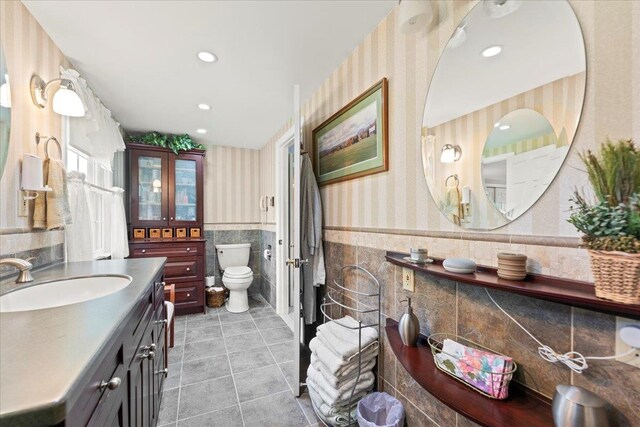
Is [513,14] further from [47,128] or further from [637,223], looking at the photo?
[47,128]

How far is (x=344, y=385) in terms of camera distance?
147 centimetres

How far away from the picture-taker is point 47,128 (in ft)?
5.49

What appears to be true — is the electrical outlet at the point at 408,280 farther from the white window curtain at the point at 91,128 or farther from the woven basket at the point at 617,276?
the white window curtain at the point at 91,128

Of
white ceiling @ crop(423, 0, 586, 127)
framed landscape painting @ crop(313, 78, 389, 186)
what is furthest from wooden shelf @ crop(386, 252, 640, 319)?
framed landscape painting @ crop(313, 78, 389, 186)

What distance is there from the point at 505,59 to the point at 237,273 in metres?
3.37

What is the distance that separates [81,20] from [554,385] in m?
2.71

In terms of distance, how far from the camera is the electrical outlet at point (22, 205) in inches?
55.2

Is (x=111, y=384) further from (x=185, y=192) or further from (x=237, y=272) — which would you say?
(x=185, y=192)

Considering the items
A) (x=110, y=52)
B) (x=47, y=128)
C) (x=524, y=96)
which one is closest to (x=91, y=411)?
(x=524, y=96)

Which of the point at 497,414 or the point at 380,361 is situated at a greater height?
the point at 497,414

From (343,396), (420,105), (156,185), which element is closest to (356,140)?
(420,105)

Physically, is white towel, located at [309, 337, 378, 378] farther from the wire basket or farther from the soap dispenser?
the wire basket

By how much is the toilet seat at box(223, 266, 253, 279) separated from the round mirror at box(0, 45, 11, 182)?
243 cm

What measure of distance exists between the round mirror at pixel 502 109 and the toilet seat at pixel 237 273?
9.39ft
